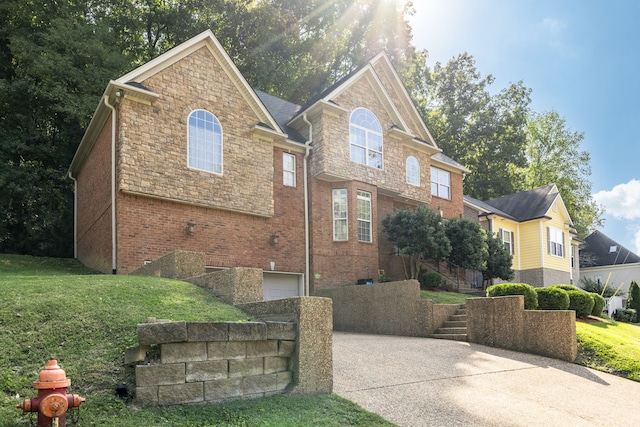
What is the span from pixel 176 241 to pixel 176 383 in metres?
9.37

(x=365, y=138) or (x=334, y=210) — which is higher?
(x=365, y=138)

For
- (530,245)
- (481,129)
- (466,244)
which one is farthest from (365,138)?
(481,129)

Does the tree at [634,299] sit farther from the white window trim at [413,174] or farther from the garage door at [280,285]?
the garage door at [280,285]

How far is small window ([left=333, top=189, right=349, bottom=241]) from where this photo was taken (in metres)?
17.6

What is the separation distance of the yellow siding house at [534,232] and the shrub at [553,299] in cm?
1444

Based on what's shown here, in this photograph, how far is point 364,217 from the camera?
18.2m

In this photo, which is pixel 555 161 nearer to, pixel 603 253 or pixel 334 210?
pixel 603 253

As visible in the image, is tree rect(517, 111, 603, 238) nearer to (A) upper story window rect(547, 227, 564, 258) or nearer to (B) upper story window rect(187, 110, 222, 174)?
(A) upper story window rect(547, 227, 564, 258)

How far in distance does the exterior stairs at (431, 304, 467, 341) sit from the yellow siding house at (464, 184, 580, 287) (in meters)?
15.3

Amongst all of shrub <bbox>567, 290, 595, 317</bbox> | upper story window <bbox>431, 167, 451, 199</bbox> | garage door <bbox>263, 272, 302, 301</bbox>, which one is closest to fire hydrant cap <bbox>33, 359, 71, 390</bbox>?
garage door <bbox>263, 272, 302, 301</bbox>

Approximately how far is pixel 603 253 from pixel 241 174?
3659 centimetres

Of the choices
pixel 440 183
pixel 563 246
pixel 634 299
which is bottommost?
pixel 634 299

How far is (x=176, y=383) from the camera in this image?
15.2 ft

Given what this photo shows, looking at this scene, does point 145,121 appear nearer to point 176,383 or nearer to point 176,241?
point 176,241
